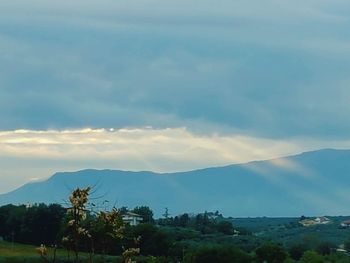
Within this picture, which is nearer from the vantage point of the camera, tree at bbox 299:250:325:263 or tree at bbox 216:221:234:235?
tree at bbox 299:250:325:263

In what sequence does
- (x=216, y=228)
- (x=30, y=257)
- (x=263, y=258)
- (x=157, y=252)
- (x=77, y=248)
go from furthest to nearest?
1. (x=216, y=228)
2. (x=157, y=252)
3. (x=263, y=258)
4. (x=30, y=257)
5. (x=77, y=248)

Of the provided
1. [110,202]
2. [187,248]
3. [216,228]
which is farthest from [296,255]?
[110,202]

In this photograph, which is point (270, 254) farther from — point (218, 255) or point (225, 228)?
point (225, 228)

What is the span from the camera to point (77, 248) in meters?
8.82

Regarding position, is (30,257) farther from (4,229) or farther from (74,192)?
(74,192)

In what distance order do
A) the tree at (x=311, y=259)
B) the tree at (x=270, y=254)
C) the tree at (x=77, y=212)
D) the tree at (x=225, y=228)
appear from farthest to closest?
the tree at (x=225, y=228) → the tree at (x=270, y=254) → the tree at (x=311, y=259) → the tree at (x=77, y=212)

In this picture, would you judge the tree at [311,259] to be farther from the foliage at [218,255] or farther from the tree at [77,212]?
the tree at [77,212]

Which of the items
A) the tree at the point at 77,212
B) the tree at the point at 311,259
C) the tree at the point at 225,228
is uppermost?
the tree at the point at 225,228

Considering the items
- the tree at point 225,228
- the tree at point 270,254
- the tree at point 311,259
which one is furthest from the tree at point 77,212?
the tree at point 225,228

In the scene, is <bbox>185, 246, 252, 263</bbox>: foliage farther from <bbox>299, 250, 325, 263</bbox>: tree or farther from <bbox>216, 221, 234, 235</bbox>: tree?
<bbox>216, 221, 234, 235</bbox>: tree

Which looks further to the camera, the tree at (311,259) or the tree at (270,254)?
the tree at (270,254)

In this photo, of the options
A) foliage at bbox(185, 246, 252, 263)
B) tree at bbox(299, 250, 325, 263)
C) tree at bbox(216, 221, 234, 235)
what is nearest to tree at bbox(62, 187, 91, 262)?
foliage at bbox(185, 246, 252, 263)

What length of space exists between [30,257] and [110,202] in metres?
57.8

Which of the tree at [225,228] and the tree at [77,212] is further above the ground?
the tree at [225,228]
